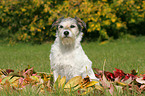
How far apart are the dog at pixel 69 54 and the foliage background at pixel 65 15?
845 cm

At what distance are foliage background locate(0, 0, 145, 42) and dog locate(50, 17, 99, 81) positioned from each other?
8.45 m

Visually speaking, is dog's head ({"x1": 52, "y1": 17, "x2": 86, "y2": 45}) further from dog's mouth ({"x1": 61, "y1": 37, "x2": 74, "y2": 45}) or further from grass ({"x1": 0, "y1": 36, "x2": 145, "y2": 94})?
grass ({"x1": 0, "y1": 36, "x2": 145, "y2": 94})

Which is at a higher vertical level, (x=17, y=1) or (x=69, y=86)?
(x=17, y=1)

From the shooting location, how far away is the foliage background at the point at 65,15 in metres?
13.1

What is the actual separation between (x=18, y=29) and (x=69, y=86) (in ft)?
41.2

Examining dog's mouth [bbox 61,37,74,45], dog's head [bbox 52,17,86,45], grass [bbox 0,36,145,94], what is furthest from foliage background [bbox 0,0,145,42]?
dog's mouth [bbox 61,37,74,45]

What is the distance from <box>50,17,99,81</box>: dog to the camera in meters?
4.21

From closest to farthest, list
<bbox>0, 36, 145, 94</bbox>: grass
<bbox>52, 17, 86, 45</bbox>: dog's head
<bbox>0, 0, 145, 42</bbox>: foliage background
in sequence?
<bbox>52, 17, 86, 45</bbox>: dog's head → <bbox>0, 36, 145, 94</bbox>: grass → <bbox>0, 0, 145, 42</bbox>: foliage background

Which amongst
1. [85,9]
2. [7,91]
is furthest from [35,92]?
[85,9]

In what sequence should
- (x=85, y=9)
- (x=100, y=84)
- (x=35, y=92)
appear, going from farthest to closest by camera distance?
1. (x=85, y=9)
2. (x=100, y=84)
3. (x=35, y=92)

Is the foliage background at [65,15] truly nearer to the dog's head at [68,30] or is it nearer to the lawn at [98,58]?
the lawn at [98,58]

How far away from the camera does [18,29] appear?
1553 cm

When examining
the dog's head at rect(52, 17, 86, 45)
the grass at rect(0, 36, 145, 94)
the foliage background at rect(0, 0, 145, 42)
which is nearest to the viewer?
the dog's head at rect(52, 17, 86, 45)

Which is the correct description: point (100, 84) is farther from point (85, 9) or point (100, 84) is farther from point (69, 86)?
point (85, 9)
